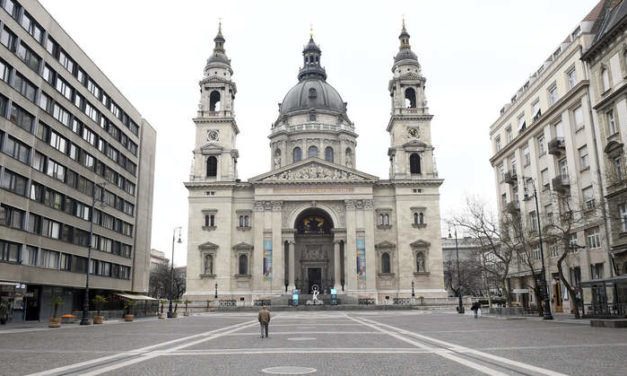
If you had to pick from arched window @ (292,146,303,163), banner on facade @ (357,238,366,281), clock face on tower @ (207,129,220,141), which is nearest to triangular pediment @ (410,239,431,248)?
banner on facade @ (357,238,366,281)

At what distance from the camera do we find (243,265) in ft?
223

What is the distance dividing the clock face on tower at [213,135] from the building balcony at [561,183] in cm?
4510

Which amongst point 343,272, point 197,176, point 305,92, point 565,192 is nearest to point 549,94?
point 565,192

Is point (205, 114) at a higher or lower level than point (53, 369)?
higher

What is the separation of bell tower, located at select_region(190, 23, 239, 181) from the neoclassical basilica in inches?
5.2

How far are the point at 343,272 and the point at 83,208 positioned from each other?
3412 centimetres

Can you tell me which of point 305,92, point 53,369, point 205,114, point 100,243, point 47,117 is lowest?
point 53,369

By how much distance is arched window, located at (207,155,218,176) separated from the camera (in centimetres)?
7088

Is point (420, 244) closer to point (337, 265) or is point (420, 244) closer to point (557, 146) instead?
point (337, 265)

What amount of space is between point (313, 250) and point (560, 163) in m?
39.8

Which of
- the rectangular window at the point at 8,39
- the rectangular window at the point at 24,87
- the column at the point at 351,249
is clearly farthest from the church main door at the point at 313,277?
the rectangular window at the point at 8,39

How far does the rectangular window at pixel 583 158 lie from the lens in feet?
116

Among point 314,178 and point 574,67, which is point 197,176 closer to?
point 314,178

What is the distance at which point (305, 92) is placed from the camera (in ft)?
284
